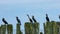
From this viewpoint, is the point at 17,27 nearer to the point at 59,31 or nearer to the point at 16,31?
the point at 16,31

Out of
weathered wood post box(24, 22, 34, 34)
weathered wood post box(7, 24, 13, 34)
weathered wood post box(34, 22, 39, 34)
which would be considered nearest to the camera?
weathered wood post box(34, 22, 39, 34)

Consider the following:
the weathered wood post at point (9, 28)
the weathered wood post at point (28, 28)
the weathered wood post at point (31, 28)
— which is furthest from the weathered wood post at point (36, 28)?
the weathered wood post at point (9, 28)

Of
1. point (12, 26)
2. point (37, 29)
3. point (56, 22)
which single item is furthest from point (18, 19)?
point (56, 22)

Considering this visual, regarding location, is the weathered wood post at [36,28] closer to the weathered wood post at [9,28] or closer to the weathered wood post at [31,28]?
the weathered wood post at [31,28]

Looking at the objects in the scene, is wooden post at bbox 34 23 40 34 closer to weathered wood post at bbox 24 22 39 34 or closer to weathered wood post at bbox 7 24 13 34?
weathered wood post at bbox 24 22 39 34

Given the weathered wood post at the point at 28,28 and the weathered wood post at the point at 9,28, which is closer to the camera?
the weathered wood post at the point at 28,28

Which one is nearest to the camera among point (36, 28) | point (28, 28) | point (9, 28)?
point (36, 28)

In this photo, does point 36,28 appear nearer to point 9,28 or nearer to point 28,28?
point 28,28

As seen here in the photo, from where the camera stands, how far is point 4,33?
49.9ft

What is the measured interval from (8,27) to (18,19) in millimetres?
1636

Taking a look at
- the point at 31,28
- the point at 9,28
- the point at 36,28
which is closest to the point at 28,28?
the point at 31,28

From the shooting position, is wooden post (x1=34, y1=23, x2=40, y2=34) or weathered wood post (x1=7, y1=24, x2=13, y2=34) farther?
weathered wood post (x1=7, y1=24, x2=13, y2=34)

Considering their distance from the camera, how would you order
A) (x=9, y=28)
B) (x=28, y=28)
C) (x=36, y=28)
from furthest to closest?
(x=9, y=28), (x=28, y=28), (x=36, y=28)

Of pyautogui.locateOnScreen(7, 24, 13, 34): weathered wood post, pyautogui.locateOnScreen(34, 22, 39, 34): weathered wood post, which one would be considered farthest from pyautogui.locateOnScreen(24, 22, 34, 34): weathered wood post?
pyautogui.locateOnScreen(7, 24, 13, 34): weathered wood post
